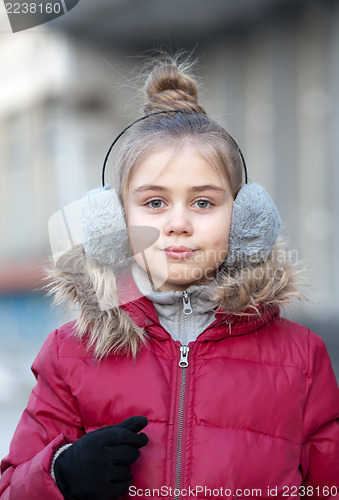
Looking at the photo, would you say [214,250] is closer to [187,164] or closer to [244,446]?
[187,164]

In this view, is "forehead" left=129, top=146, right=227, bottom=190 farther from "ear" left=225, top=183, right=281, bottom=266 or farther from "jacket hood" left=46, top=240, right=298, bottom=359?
"jacket hood" left=46, top=240, right=298, bottom=359

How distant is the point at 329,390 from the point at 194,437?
1.34 feet

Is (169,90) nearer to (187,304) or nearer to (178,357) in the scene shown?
(187,304)

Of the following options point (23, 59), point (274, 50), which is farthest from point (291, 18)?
point (23, 59)

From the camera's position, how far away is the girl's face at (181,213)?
1.60 meters

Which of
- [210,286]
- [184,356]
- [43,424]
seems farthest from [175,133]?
[43,424]

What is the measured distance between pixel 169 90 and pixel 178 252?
23.0 inches

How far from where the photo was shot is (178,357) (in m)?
1.59

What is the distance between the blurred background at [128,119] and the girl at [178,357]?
8.21ft

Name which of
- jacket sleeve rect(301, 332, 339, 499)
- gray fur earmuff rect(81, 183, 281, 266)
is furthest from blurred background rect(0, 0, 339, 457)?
jacket sleeve rect(301, 332, 339, 499)

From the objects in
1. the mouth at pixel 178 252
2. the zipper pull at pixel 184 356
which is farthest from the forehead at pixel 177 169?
the zipper pull at pixel 184 356

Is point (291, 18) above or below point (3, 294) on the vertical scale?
above

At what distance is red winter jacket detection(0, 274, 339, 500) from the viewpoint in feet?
4.89

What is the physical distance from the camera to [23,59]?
21.3ft
